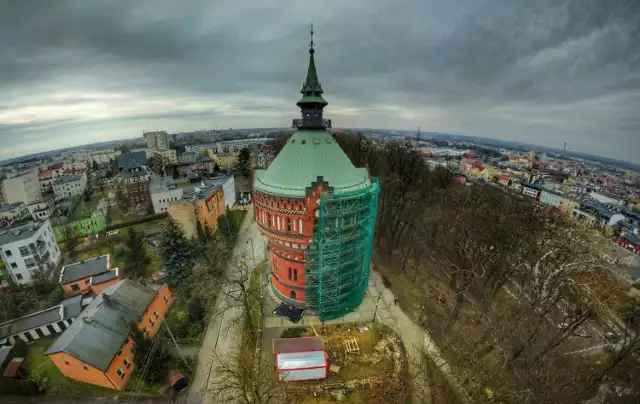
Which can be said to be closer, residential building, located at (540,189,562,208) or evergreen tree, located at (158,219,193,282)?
evergreen tree, located at (158,219,193,282)

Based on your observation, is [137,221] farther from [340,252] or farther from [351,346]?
[351,346]

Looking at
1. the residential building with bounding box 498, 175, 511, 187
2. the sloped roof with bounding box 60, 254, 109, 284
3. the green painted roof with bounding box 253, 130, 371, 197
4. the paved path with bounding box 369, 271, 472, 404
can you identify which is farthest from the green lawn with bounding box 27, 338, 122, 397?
the residential building with bounding box 498, 175, 511, 187

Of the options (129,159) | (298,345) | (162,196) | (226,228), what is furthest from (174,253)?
(129,159)

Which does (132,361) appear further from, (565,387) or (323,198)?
(565,387)

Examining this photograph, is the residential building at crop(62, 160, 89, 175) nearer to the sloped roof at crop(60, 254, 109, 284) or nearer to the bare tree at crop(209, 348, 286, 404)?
the sloped roof at crop(60, 254, 109, 284)

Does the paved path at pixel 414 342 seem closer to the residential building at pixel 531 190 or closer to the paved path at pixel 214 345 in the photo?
the paved path at pixel 214 345

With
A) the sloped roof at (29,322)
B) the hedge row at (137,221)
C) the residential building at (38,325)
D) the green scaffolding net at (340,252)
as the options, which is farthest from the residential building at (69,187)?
the green scaffolding net at (340,252)

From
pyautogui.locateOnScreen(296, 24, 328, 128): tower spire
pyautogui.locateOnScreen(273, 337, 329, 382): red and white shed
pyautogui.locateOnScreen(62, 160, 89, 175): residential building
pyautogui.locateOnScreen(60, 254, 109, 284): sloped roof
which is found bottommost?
pyautogui.locateOnScreen(273, 337, 329, 382): red and white shed
